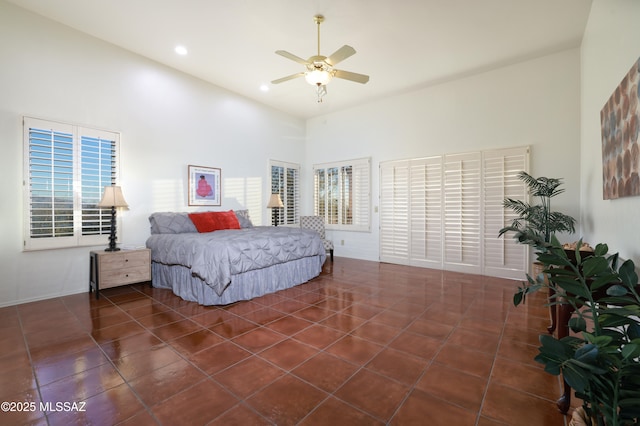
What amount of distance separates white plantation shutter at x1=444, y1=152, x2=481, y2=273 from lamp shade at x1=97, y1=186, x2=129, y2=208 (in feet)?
17.2

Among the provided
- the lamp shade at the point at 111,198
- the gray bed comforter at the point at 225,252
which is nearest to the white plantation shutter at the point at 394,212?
the gray bed comforter at the point at 225,252

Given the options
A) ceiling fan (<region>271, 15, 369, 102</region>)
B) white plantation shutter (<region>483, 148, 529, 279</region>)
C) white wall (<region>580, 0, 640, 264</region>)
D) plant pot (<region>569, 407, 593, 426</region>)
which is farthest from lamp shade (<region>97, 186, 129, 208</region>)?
white plantation shutter (<region>483, 148, 529, 279</region>)

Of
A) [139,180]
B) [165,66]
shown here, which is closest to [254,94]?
[165,66]

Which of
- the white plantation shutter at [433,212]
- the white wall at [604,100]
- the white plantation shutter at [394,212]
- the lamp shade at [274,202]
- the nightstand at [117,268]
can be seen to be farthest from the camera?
the lamp shade at [274,202]

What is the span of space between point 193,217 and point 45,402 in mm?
3230

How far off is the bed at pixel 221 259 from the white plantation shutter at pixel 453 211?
79.1 inches

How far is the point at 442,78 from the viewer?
16.6 feet

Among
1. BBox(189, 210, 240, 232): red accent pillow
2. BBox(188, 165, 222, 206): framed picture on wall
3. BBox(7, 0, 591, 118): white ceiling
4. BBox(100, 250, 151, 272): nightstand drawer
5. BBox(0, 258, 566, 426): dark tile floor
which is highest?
BBox(7, 0, 591, 118): white ceiling

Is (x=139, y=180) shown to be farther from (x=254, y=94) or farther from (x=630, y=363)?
(x=630, y=363)

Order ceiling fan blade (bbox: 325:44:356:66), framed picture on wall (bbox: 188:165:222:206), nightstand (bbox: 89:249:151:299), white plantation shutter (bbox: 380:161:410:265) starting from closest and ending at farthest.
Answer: ceiling fan blade (bbox: 325:44:356:66)
nightstand (bbox: 89:249:151:299)
framed picture on wall (bbox: 188:165:222:206)
white plantation shutter (bbox: 380:161:410:265)

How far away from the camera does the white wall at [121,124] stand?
3365mm

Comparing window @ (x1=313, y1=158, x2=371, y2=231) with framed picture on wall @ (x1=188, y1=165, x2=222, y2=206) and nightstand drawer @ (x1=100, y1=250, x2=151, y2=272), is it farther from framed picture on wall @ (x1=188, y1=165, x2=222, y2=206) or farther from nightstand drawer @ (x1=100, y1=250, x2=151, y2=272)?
nightstand drawer @ (x1=100, y1=250, x2=151, y2=272)

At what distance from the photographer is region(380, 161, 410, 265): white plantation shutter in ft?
18.8

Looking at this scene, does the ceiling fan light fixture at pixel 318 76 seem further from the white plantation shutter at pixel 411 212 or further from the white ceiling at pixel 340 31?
the white plantation shutter at pixel 411 212
